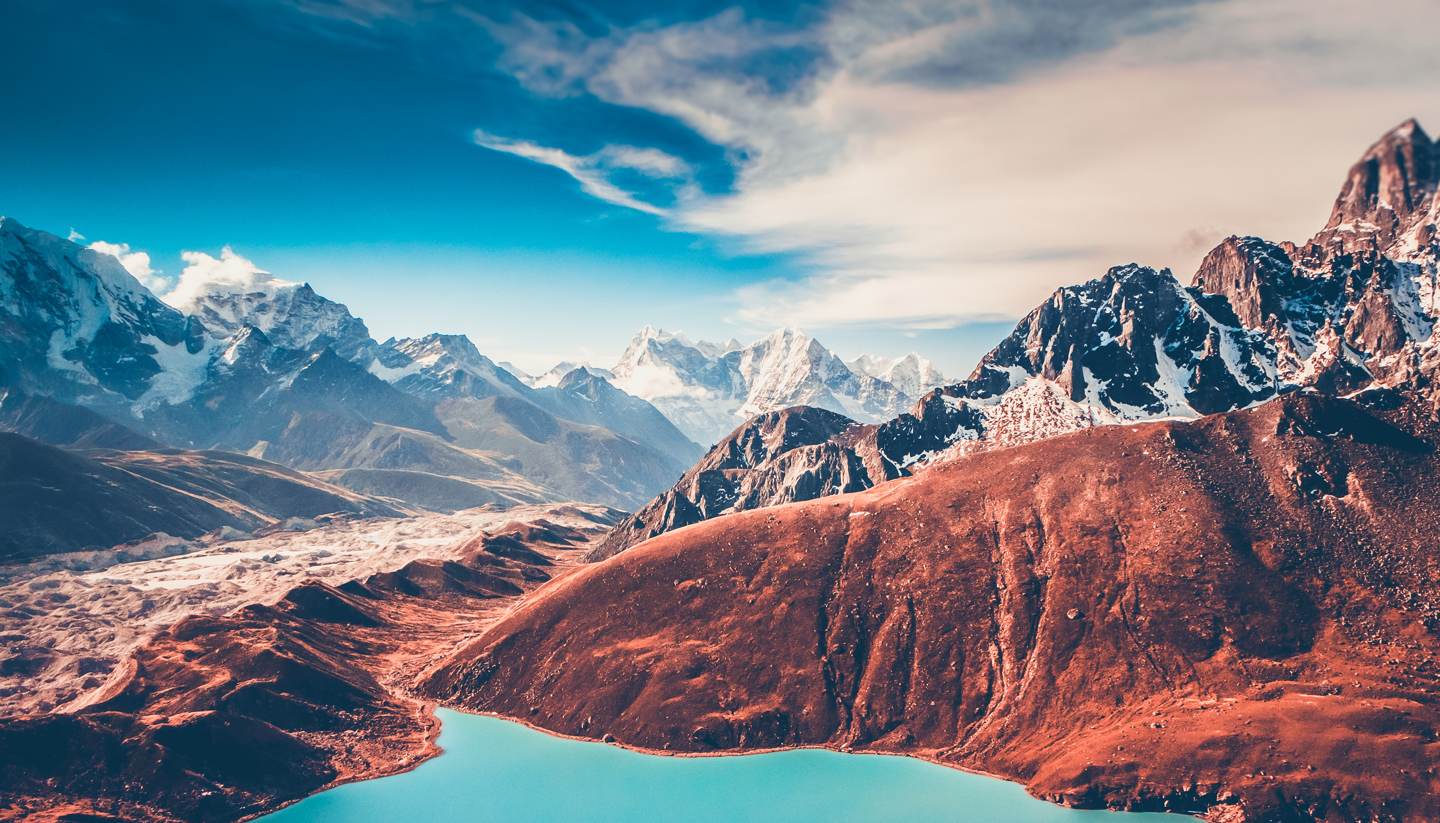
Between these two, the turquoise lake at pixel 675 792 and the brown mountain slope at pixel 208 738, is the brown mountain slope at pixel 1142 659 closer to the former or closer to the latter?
the turquoise lake at pixel 675 792

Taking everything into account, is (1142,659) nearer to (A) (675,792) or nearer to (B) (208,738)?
(A) (675,792)

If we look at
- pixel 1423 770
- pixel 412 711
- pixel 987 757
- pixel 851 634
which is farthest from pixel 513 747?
pixel 1423 770

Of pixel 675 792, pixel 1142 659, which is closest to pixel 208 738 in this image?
pixel 675 792

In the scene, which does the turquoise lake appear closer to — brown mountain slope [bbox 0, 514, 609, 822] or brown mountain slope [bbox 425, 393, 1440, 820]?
brown mountain slope [bbox 425, 393, 1440, 820]

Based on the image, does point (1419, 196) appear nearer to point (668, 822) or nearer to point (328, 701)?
point (668, 822)

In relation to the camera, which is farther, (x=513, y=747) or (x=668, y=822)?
(x=513, y=747)

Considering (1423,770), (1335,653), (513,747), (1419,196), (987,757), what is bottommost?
(513,747)

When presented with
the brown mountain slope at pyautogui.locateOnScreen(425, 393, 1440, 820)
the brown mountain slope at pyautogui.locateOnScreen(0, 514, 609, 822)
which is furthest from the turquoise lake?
the brown mountain slope at pyautogui.locateOnScreen(0, 514, 609, 822)

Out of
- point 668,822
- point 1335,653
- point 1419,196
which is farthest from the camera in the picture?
point 1419,196
